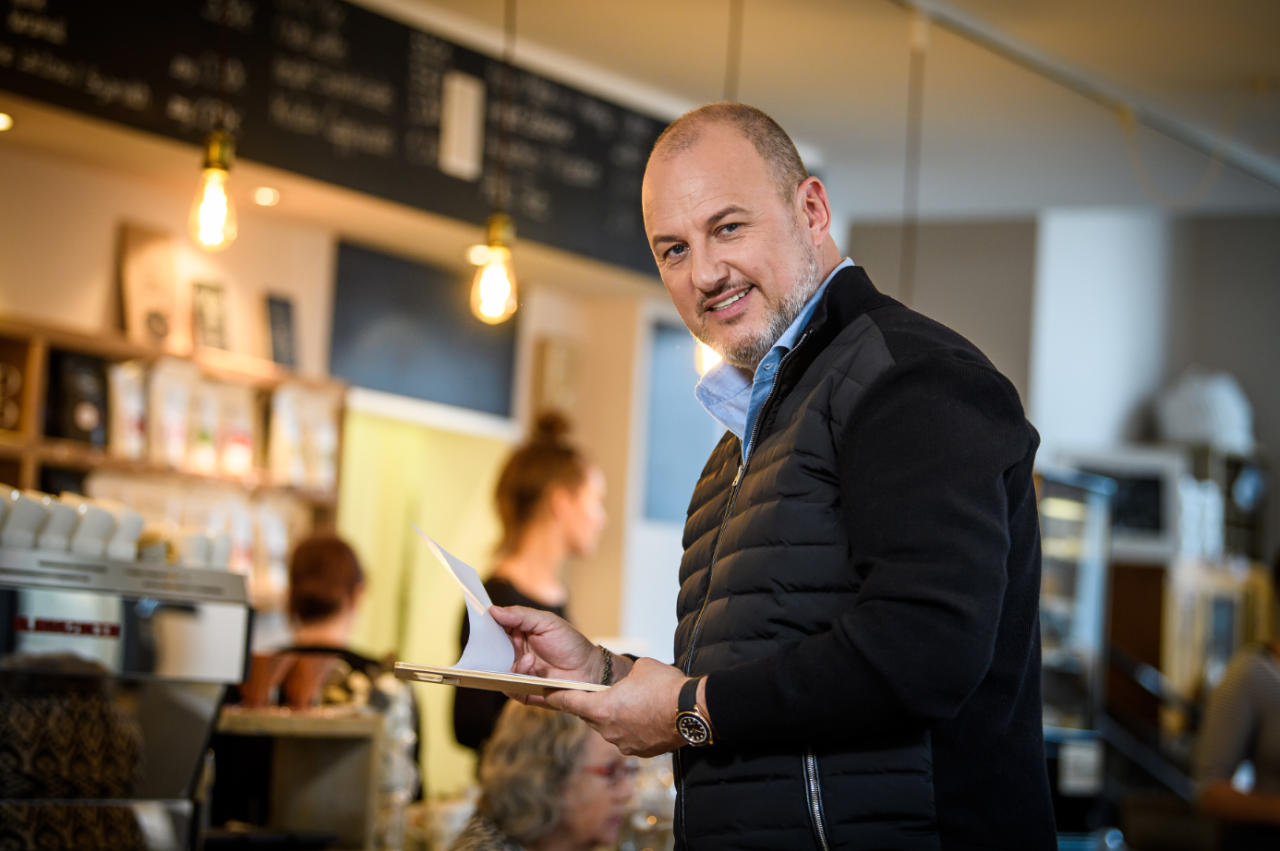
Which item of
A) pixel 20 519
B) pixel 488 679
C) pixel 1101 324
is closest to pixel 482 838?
Answer: pixel 20 519

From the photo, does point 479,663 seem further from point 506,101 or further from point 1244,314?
point 1244,314

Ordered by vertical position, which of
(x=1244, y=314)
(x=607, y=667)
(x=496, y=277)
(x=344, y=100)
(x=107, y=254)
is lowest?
(x=607, y=667)

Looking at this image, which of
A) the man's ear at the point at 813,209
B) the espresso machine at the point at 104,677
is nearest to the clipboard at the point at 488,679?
the man's ear at the point at 813,209

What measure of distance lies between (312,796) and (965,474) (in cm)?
207

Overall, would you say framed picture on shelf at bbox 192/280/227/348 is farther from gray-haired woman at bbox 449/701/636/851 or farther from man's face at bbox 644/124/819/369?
man's face at bbox 644/124/819/369

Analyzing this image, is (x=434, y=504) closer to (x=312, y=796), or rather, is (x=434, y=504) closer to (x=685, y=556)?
(x=312, y=796)

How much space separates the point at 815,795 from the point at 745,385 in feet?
1.76

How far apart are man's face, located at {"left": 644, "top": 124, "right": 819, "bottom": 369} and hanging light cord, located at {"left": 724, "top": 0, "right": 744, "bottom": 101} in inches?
122

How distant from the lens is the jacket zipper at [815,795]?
130 centimetres

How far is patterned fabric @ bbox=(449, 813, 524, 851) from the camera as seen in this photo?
7.55 feet

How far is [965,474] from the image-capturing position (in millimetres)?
1254

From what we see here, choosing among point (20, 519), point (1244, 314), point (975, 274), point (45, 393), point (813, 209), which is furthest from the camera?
point (1244, 314)

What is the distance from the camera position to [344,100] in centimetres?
446

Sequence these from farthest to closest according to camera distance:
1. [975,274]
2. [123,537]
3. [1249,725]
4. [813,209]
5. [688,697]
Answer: [975,274] → [1249,725] → [123,537] → [813,209] → [688,697]
